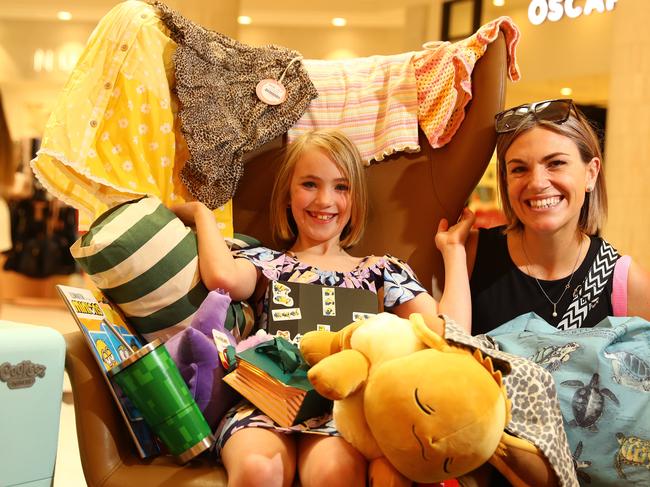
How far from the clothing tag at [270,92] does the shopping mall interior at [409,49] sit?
159 centimetres

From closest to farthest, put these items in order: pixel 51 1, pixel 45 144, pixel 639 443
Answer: pixel 639 443
pixel 45 144
pixel 51 1

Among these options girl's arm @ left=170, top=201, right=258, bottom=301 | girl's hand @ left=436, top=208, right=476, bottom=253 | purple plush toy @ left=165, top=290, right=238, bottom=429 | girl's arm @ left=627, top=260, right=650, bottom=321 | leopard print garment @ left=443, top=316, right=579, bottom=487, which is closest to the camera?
leopard print garment @ left=443, top=316, right=579, bottom=487

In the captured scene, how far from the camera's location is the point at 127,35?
1705 mm

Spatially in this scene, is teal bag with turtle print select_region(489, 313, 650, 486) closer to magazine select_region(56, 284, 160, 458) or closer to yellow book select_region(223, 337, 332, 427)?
yellow book select_region(223, 337, 332, 427)

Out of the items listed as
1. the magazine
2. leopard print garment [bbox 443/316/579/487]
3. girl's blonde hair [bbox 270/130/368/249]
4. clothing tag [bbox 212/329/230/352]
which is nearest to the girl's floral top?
girl's blonde hair [bbox 270/130/368/249]

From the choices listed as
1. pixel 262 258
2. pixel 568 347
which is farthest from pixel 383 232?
pixel 568 347

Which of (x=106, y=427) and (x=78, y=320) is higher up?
(x=78, y=320)

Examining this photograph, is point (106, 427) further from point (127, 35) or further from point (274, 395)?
point (127, 35)

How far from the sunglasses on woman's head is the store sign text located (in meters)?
3.68

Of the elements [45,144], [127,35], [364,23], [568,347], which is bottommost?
[568,347]

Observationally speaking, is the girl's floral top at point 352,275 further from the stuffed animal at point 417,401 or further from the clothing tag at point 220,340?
the stuffed animal at point 417,401

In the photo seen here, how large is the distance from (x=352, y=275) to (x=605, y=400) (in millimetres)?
669

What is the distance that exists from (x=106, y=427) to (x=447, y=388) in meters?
0.60

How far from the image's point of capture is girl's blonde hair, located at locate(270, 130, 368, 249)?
1.77 meters
